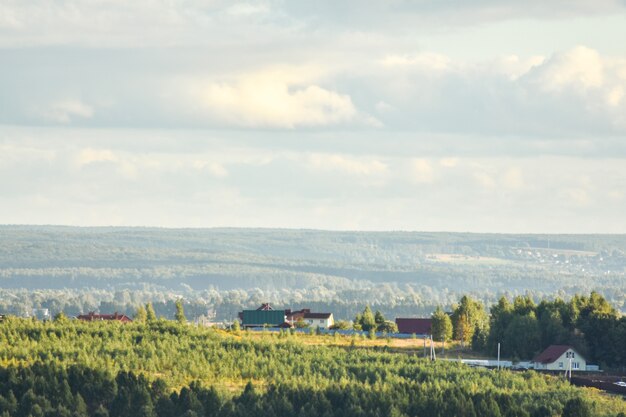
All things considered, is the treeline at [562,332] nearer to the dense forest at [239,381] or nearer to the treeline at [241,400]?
the dense forest at [239,381]

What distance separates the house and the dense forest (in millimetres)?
11031

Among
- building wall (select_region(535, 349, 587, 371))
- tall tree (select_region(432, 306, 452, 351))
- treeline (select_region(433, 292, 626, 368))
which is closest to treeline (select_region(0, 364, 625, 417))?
building wall (select_region(535, 349, 587, 371))

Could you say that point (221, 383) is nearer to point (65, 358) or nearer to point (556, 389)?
point (65, 358)

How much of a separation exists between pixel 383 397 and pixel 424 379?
16202mm

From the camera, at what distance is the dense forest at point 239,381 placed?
448ft

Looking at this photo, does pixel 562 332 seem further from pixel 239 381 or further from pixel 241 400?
pixel 241 400

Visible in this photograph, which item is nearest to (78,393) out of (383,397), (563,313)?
(383,397)

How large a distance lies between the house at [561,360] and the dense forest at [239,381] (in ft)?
36.2

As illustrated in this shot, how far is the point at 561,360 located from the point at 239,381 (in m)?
37.4

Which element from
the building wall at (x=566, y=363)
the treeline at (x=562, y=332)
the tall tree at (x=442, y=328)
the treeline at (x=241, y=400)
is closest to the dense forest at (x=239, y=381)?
the treeline at (x=241, y=400)

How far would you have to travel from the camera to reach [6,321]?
18725 cm

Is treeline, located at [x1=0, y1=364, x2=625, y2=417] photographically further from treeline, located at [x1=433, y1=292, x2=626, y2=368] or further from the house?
treeline, located at [x1=433, y1=292, x2=626, y2=368]

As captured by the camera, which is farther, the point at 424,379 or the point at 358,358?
the point at 358,358

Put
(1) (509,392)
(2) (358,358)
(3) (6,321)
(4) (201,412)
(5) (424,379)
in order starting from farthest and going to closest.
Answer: (3) (6,321)
(2) (358,358)
(5) (424,379)
(1) (509,392)
(4) (201,412)
